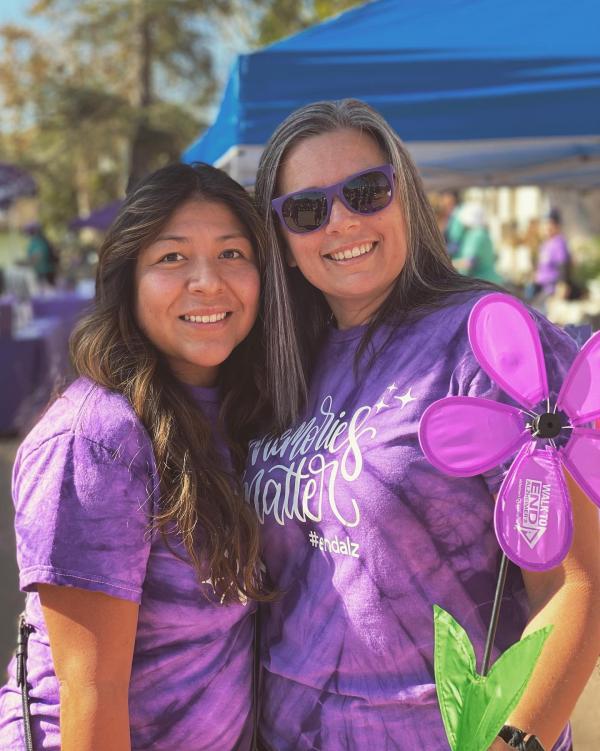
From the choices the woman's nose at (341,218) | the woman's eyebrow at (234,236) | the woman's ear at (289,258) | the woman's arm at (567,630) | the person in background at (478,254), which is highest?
the person in background at (478,254)

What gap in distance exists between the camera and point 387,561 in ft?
4.56

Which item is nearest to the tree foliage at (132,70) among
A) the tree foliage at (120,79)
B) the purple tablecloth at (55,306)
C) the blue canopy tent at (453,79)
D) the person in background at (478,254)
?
the tree foliage at (120,79)

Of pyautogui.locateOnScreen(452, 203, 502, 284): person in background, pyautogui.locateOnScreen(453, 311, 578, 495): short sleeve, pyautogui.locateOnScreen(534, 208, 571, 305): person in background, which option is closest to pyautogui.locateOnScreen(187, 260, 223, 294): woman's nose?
pyautogui.locateOnScreen(453, 311, 578, 495): short sleeve

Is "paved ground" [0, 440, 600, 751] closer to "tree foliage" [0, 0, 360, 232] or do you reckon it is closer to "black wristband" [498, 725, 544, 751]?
"black wristband" [498, 725, 544, 751]

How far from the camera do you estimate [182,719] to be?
4.88 feet

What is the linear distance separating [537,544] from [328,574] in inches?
18.8

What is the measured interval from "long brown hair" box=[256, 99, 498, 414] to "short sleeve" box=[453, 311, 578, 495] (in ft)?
0.70

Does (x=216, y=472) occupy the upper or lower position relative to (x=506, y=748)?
upper

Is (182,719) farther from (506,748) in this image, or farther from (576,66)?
(576,66)

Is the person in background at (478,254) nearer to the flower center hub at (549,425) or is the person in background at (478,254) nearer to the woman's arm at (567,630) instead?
the woman's arm at (567,630)

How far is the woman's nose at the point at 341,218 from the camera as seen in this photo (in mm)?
1652

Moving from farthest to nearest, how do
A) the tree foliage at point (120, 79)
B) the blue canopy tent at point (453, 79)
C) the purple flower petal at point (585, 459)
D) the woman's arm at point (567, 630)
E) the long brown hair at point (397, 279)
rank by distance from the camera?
1. the tree foliage at point (120, 79)
2. the blue canopy tent at point (453, 79)
3. the long brown hair at point (397, 279)
4. the woman's arm at point (567, 630)
5. the purple flower petal at point (585, 459)

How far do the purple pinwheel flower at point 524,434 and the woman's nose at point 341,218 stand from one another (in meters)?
0.54

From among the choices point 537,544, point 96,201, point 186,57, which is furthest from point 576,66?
point 96,201
